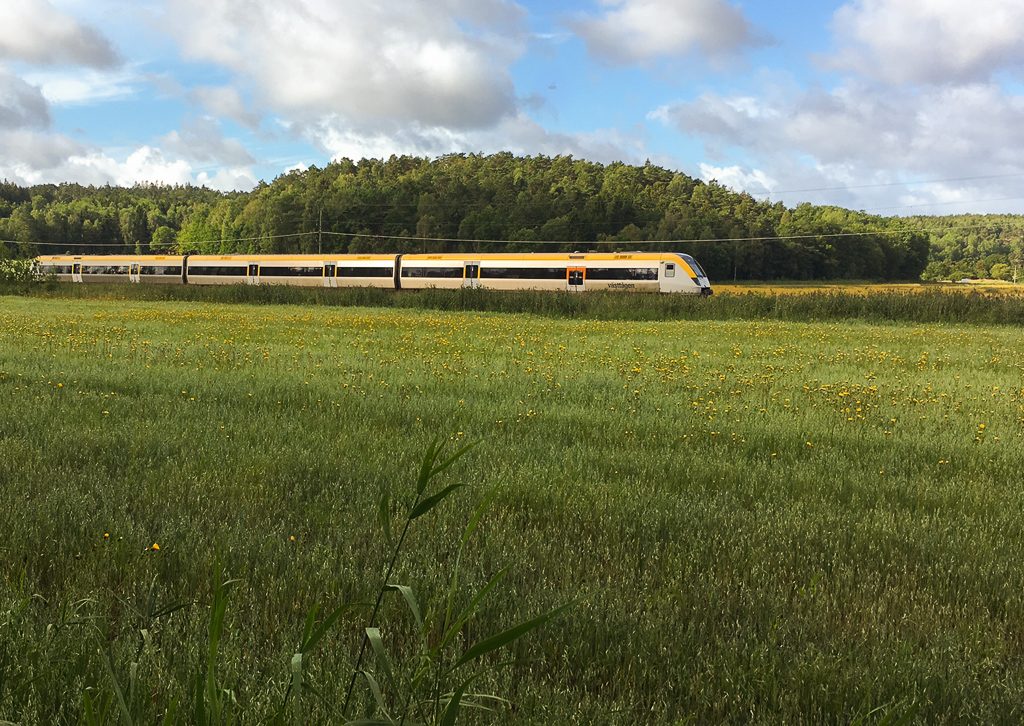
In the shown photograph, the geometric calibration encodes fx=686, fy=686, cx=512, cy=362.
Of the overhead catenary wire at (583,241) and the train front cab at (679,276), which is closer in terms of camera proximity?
the train front cab at (679,276)

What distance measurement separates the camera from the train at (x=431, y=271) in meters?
45.1

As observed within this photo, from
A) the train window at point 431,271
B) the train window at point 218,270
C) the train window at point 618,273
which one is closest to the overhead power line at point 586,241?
the train window at point 431,271

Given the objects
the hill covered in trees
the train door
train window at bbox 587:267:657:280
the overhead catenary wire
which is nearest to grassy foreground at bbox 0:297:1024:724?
train window at bbox 587:267:657:280

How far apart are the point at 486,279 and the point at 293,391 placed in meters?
39.9

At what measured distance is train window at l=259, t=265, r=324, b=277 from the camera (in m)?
54.4

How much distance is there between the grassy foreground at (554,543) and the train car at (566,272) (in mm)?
35232

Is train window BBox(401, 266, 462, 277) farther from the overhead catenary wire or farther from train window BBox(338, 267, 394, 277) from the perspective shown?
the overhead catenary wire

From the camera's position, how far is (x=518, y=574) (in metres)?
3.61

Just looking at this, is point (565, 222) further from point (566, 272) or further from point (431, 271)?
point (566, 272)

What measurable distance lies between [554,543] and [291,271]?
182ft

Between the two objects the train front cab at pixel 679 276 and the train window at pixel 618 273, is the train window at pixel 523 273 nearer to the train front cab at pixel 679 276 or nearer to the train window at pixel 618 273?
the train window at pixel 618 273

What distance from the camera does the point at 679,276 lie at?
44.3 metres

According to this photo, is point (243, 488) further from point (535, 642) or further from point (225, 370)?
point (225, 370)

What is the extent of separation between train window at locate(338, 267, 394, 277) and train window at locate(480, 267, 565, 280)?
8.03 m
